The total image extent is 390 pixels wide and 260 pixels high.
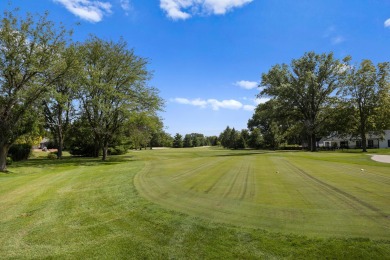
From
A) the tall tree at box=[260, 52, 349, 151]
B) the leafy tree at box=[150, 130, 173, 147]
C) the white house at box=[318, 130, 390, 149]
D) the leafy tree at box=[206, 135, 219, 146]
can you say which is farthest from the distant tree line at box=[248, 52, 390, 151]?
the leafy tree at box=[206, 135, 219, 146]

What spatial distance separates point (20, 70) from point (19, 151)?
17361 mm

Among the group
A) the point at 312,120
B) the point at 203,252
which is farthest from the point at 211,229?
the point at 312,120

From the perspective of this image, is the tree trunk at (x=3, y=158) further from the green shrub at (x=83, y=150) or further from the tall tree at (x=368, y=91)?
the tall tree at (x=368, y=91)

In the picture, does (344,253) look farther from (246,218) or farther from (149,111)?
(149,111)

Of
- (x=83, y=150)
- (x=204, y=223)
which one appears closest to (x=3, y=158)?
(x=204, y=223)

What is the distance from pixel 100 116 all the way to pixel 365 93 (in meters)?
45.3

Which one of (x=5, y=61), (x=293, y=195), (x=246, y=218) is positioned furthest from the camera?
(x=5, y=61)

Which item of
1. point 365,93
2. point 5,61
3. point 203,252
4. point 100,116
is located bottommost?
point 203,252

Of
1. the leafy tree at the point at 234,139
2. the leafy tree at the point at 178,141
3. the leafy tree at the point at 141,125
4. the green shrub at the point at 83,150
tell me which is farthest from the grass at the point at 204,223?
the leafy tree at the point at 178,141

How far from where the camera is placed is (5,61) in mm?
21391

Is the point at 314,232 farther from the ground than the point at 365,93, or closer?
closer

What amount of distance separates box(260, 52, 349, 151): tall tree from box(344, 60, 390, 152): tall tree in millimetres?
2277

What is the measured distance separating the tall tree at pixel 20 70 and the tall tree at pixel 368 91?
48048 mm

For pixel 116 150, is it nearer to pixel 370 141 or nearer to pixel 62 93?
pixel 62 93
